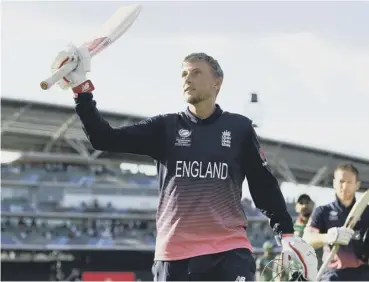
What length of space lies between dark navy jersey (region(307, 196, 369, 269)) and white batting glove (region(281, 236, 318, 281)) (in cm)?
226

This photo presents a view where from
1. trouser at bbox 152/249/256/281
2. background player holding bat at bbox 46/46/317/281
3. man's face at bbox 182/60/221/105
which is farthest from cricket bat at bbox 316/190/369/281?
man's face at bbox 182/60/221/105

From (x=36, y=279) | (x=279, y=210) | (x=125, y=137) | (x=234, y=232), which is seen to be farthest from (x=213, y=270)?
(x=36, y=279)

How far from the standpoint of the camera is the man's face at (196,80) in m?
4.04

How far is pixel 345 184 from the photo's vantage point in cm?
639

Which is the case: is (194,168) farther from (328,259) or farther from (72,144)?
(72,144)

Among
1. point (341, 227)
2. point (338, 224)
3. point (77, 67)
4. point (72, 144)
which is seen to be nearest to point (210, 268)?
point (77, 67)

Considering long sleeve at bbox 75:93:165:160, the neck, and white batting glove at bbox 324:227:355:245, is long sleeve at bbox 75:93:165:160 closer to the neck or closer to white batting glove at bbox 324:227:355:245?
the neck

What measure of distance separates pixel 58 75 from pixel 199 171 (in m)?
0.81

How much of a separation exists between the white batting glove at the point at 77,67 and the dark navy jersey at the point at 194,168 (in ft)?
0.17

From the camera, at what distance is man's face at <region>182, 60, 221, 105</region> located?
4.04 m

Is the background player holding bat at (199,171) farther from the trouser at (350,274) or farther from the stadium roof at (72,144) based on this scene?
the stadium roof at (72,144)

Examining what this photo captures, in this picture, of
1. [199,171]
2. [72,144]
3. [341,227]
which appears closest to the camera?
[199,171]

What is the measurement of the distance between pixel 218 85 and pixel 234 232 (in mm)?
744

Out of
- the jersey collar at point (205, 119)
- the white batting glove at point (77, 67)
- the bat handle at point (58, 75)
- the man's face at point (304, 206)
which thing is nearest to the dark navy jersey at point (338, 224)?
the man's face at point (304, 206)
